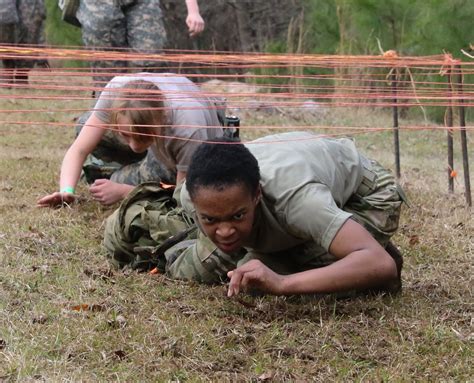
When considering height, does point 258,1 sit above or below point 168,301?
above

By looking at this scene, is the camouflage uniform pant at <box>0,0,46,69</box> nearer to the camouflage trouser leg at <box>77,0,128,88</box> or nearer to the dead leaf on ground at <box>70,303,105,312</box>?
the camouflage trouser leg at <box>77,0,128,88</box>

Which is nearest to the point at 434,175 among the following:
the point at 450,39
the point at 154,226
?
the point at 450,39

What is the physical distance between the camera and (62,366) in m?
3.04

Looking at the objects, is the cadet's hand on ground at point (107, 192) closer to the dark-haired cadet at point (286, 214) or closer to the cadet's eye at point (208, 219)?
the dark-haired cadet at point (286, 214)

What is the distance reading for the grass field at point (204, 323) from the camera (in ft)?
10.1

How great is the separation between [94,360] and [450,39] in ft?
25.3

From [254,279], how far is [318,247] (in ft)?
1.92

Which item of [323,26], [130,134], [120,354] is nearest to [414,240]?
[130,134]

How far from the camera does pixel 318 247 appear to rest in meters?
3.79

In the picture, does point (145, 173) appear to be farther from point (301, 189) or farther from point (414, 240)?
point (301, 189)

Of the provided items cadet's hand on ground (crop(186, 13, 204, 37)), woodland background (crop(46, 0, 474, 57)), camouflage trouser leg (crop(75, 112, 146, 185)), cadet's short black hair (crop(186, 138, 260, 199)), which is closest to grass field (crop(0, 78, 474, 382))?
cadet's short black hair (crop(186, 138, 260, 199))

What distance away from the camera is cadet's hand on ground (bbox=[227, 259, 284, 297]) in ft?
10.7

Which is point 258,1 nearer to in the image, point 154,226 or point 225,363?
point 154,226

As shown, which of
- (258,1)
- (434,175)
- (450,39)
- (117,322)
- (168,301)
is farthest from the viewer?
(258,1)
